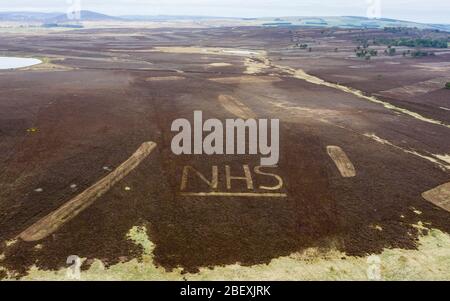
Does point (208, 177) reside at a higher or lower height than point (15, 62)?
lower

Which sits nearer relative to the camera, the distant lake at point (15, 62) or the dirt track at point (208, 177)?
the dirt track at point (208, 177)

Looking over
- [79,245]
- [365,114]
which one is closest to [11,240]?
[79,245]

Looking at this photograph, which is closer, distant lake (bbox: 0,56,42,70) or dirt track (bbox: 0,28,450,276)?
dirt track (bbox: 0,28,450,276)

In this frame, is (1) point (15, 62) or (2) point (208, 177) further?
(1) point (15, 62)

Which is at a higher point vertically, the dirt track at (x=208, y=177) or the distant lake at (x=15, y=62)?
the distant lake at (x=15, y=62)

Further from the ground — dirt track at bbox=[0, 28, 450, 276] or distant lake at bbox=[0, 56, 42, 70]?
distant lake at bbox=[0, 56, 42, 70]
